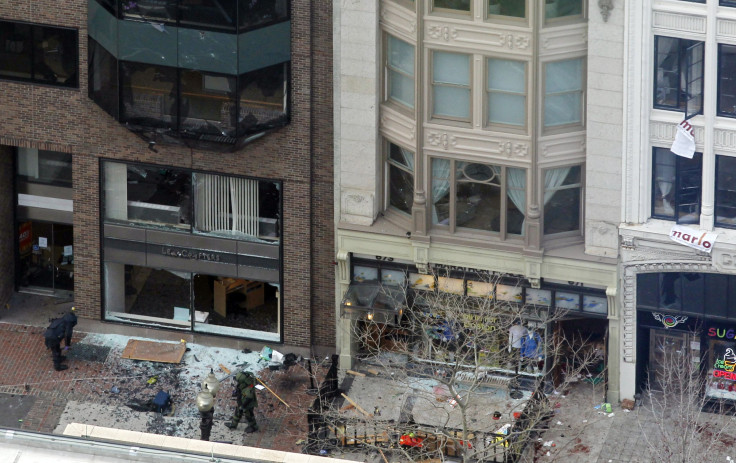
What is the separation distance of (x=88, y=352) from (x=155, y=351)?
6.11 ft

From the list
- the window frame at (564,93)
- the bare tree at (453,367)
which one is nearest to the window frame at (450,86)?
the window frame at (564,93)

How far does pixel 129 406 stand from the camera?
52.3m

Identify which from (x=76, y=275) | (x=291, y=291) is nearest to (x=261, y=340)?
(x=291, y=291)

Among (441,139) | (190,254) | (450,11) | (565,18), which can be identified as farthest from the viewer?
(190,254)

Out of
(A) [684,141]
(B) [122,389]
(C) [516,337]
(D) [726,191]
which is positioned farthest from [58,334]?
(D) [726,191]

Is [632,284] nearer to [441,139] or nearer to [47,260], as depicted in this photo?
[441,139]

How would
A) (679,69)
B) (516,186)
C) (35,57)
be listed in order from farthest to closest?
(35,57) < (516,186) < (679,69)

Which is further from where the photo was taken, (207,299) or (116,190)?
(207,299)

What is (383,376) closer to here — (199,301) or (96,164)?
→ (199,301)

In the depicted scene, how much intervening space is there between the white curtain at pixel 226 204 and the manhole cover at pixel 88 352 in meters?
4.39

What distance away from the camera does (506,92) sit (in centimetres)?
4981

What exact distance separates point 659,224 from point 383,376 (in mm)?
8662

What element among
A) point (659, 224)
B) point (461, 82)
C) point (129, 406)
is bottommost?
point (129, 406)

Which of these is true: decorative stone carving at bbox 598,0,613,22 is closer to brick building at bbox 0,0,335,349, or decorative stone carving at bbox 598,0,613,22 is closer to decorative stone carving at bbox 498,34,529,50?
decorative stone carving at bbox 498,34,529,50
